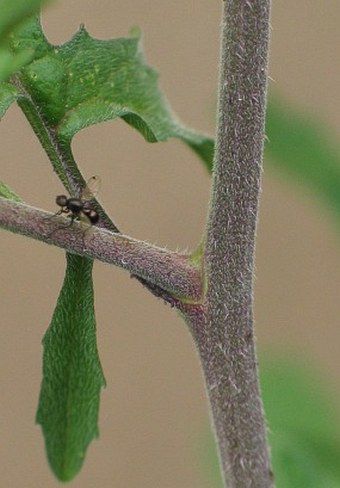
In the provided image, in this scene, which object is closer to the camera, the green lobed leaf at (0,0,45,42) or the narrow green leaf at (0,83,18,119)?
the green lobed leaf at (0,0,45,42)

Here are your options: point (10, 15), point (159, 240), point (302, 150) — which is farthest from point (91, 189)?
point (159, 240)

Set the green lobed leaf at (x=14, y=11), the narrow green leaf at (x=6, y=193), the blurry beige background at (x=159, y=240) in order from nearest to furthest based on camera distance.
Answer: the green lobed leaf at (x=14, y=11) → the narrow green leaf at (x=6, y=193) → the blurry beige background at (x=159, y=240)

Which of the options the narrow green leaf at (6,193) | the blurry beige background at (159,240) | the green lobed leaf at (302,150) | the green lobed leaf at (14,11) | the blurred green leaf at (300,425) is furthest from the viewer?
the blurry beige background at (159,240)

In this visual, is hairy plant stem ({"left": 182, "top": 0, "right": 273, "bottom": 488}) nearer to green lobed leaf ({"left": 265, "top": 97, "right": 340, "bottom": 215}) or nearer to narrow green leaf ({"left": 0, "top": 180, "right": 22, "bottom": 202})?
narrow green leaf ({"left": 0, "top": 180, "right": 22, "bottom": 202})

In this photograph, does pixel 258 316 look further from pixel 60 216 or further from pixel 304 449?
pixel 60 216

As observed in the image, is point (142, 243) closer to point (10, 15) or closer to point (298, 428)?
point (10, 15)

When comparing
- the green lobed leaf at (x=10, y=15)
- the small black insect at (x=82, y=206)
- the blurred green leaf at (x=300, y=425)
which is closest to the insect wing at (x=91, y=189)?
the small black insect at (x=82, y=206)

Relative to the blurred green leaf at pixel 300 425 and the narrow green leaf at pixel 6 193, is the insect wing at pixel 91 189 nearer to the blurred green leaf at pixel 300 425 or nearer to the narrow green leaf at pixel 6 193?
the narrow green leaf at pixel 6 193

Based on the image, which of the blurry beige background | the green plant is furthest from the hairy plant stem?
the blurry beige background
